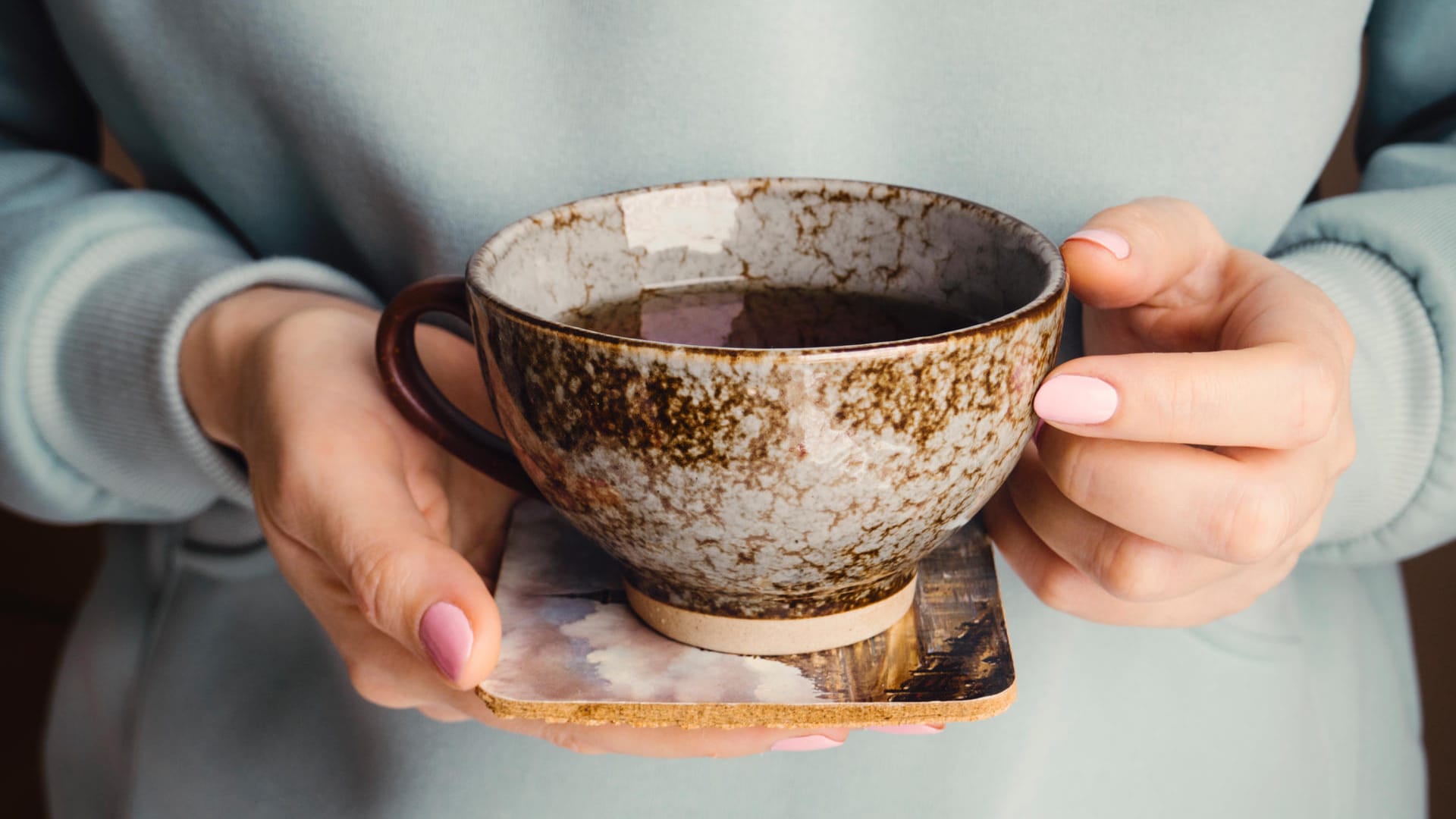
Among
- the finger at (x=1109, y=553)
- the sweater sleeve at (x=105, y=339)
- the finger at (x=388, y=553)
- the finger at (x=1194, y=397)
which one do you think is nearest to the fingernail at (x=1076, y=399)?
the finger at (x=1194, y=397)

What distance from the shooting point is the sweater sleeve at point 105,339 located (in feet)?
2.21

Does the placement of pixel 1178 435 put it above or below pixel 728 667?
above

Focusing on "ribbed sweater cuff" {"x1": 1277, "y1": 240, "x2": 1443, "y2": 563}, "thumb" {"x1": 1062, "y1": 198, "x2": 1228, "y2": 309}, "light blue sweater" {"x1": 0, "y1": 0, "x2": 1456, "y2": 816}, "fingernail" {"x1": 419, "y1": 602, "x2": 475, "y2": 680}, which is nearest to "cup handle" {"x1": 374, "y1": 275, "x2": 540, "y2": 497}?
"fingernail" {"x1": 419, "y1": 602, "x2": 475, "y2": 680}

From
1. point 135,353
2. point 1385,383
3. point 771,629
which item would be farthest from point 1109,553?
point 135,353

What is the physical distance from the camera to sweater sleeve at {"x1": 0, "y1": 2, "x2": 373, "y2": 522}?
0.67m

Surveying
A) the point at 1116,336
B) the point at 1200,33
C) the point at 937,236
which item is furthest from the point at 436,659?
the point at 1200,33

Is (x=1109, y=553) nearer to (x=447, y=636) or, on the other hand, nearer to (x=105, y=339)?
(x=447, y=636)

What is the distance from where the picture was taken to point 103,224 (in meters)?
0.71

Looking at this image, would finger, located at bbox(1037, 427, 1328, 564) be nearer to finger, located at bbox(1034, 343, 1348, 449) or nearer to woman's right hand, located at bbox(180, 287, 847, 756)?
finger, located at bbox(1034, 343, 1348, 449)

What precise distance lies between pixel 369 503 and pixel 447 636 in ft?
0.31

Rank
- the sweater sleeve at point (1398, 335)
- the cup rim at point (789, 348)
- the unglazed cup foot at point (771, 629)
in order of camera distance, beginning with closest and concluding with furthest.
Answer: the cup rim at point (789, 348) → the unglazed cup foot at point (771, 629) → the sweater sleeve at point (1398, 335)

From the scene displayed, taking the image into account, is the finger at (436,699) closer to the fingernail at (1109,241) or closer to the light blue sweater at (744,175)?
the light blue sweater at (744,175)

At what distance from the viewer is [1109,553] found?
50cm

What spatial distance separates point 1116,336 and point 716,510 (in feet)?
1.16
